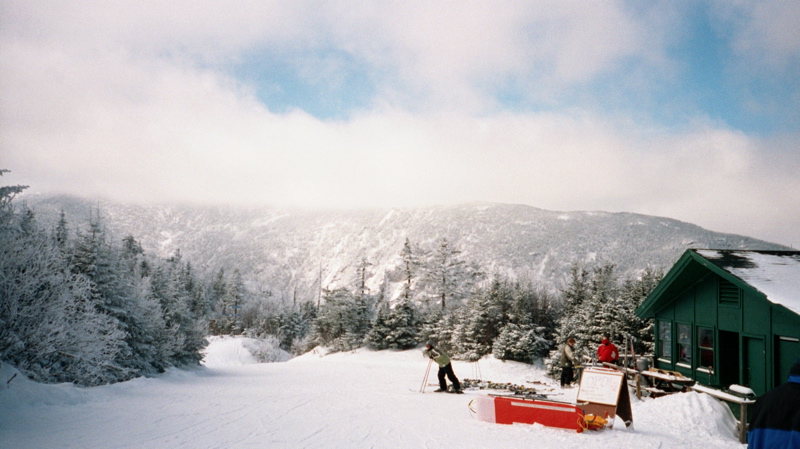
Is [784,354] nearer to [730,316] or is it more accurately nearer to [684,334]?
[730,316]

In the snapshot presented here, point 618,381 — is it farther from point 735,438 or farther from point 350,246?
point 350,246

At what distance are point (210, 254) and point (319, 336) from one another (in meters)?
147

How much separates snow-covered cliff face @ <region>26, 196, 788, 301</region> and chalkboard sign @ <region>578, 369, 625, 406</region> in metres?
67.6

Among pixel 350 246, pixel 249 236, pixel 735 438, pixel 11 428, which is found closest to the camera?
pixel 11 428

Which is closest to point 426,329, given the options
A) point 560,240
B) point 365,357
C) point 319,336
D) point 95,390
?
point 365,357

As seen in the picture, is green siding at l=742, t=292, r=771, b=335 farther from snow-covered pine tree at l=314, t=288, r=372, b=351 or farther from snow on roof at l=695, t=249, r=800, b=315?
snow-covered pine tree at l=314, t=288, r=372, b=351

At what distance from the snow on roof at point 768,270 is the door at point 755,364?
1.65 m

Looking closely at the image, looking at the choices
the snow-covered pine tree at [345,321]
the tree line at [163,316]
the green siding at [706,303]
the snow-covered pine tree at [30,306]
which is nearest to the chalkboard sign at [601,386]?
the green siding at [706,303]

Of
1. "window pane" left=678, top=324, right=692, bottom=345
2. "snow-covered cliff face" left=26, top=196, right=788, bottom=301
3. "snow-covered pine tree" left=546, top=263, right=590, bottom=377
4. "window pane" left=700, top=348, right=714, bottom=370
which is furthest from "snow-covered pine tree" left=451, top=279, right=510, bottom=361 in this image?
"snow-covered cliff face" left=26, top=196, right=788, bottom=301

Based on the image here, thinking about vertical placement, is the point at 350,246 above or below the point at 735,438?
above

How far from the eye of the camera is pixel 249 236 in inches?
7805

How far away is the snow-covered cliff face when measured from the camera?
111562 mm

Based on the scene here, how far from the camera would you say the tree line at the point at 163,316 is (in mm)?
11984

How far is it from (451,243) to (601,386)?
4670 inches
